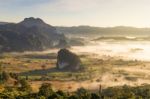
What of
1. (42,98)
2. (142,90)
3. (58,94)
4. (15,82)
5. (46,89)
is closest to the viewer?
(42,98)

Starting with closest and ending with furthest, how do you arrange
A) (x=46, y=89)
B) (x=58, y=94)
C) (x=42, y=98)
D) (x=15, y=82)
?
(x=42, y=98) → (x=58, y=94) → (x=46, y=89) → (x=15, y=82)

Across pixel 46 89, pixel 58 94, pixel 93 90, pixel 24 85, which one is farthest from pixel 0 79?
pixel 58 94

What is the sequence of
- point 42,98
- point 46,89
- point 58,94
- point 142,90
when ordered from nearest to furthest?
point 42,98, point 58,94, point 46,89, point 142,90

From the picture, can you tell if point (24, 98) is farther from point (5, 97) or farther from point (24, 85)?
point (24, 85)

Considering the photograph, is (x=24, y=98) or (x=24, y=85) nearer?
(x=24, y=98)

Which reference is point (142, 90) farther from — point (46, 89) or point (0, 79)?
point (0, 79)

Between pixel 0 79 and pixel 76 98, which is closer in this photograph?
pixel 76 98

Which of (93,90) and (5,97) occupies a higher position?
(5,97)

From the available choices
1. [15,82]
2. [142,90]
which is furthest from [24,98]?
[15,82]

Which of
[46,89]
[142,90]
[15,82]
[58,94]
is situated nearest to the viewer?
[58,94]
